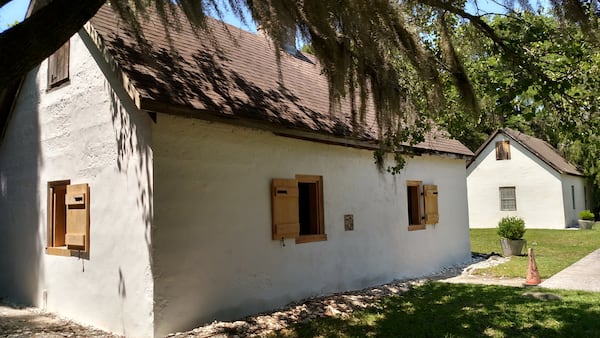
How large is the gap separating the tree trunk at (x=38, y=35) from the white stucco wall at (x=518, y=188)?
77.6ft

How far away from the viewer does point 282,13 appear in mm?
5227

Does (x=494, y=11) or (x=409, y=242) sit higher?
(x=494, y=11)

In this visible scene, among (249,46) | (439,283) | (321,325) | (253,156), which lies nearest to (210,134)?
(253,156)

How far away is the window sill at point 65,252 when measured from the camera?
23.3ft

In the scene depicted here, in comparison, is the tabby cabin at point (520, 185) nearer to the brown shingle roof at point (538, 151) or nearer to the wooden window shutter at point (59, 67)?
the brown shingle roof at point (538, 151)

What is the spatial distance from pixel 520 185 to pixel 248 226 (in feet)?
66.7

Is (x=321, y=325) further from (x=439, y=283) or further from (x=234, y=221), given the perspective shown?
(x=439, y=283)

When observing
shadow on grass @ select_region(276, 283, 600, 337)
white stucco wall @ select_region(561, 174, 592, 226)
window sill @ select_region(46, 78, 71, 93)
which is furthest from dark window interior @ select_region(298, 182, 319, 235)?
white stucco wall @ select_region(561, 174, 592, 226)

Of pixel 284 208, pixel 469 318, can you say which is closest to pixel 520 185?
pixel 469 318

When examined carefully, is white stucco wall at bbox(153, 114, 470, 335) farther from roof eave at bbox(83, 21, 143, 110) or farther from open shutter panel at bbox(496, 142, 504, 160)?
open shutter panel at bbox(496, 142, 504, 160)

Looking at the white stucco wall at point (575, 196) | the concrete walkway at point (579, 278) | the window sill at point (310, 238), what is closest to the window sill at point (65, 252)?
the window sill at point (310, 238)

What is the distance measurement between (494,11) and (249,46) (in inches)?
212

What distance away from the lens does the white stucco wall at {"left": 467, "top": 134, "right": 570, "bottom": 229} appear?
75.8 ft

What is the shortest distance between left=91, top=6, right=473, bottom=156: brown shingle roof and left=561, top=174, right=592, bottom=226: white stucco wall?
57.1 ft
